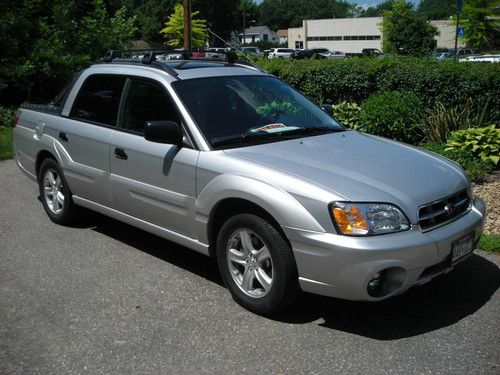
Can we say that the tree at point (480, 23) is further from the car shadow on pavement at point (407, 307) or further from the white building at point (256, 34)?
the white building at point (256, 34)

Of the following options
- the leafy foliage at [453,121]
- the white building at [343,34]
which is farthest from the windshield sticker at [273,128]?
the white building at [343,34]

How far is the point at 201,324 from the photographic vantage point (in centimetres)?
403

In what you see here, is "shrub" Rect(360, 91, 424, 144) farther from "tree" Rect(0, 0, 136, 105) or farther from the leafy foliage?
"tree" Rect(0, 0, 136, 105)

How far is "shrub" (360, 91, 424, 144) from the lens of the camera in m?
8.93

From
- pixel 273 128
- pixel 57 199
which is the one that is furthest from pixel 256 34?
pixel 273 128

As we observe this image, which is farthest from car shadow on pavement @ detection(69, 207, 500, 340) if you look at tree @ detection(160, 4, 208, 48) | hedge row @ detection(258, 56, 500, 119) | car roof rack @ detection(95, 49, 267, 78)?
tree @ detection(160, 4, 208, 48)

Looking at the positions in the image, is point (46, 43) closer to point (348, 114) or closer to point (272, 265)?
point (348, 114)

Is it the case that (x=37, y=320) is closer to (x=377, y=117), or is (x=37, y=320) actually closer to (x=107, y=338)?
(x=107, y=338)

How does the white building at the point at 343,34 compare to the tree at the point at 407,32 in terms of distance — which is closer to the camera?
the tree at the point at 407,32

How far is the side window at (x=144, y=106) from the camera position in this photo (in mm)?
4859

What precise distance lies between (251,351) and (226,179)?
1.19m

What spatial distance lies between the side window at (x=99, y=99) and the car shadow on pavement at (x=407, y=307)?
153 centimetres

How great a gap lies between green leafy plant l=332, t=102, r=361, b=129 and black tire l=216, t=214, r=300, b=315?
5957 mm

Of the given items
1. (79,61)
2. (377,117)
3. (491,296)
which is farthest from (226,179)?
(79,61)
